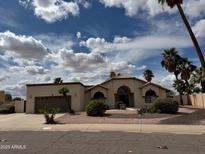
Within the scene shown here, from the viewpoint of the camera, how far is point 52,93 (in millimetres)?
37156

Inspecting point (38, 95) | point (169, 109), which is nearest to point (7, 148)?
point (169, 109)

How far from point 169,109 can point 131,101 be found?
50.2 feet

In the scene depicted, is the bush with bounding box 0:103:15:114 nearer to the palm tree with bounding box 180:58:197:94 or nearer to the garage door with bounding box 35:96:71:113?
the garage door with bounding box 35:96:71:113

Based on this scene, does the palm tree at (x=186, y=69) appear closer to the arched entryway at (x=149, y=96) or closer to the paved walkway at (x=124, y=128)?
the arched entryway at (x=149, y=96)

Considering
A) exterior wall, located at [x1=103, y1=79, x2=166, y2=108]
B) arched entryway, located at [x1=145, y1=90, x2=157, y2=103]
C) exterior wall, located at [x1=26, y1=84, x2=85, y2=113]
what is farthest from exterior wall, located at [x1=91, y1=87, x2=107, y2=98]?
arched entryway, located at [x1=145, y1=90, x2=157, y2=103]

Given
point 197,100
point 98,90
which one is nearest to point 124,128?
point 98,90

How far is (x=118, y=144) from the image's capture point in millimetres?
11227

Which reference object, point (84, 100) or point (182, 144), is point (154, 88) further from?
point (182, 144)

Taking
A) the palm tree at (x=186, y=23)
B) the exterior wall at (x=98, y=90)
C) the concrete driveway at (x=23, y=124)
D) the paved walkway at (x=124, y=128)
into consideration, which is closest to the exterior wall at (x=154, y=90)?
the exterior wall at (x=98, y=90)

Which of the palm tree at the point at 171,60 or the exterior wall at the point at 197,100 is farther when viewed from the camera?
the palm tree at the point at 171,60

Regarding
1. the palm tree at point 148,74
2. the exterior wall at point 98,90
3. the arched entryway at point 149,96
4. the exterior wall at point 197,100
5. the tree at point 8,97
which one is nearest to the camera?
the exterior wall at point 98,90

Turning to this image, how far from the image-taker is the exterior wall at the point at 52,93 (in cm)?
3681

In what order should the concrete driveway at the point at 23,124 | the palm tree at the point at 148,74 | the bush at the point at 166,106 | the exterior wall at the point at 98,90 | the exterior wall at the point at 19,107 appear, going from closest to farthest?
the concrete driveway at the point at 23,124
the bush at the point at 166,106
the exterior wall at the point at 19,107
the exterior wall at the point at 98,90
the palm tree at the point at 148,74

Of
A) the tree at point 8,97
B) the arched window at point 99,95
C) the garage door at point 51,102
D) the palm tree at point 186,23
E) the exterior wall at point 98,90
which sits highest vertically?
the palm tree at point 186,23
